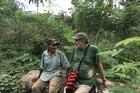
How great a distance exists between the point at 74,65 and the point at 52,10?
7.99 meters

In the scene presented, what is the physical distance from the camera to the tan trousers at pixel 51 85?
6.58m

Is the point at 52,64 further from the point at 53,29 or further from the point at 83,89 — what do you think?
the point at 53,29

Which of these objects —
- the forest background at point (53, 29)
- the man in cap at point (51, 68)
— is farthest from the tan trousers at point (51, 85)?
the forest background at point (53, 29)

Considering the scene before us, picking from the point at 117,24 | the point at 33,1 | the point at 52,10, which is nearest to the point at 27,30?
the point at 52,10

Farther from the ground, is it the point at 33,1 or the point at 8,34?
the point at 33,1

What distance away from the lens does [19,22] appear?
12.4 meters

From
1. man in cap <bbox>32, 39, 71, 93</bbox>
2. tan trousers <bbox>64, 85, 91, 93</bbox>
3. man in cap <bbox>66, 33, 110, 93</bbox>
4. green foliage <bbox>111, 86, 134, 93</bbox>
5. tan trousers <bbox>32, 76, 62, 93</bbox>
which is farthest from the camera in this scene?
man in cap <bbox>32, 39, 71, 93</bbox>

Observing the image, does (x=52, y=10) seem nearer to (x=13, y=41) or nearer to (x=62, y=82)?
(x=13, y=41)

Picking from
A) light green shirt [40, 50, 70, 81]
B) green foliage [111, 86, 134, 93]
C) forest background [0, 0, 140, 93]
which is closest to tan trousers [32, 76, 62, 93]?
light green shirt [40, 50, 70, 81]

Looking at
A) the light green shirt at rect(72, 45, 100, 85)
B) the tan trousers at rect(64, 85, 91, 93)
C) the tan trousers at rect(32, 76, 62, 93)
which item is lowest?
the tan trousers at rect(32, 76, 62, 93)

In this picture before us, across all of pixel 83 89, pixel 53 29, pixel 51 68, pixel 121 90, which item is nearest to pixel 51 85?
pixel 51 68

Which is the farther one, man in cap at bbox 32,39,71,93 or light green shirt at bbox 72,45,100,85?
man in cap at bbox 32,39,71,93

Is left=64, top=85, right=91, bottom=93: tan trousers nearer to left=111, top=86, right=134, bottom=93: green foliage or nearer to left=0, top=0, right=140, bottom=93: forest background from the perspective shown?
left=111, top=86, right=134, bottom=93: green foliage

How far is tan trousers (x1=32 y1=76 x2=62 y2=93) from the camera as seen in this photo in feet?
21.6
